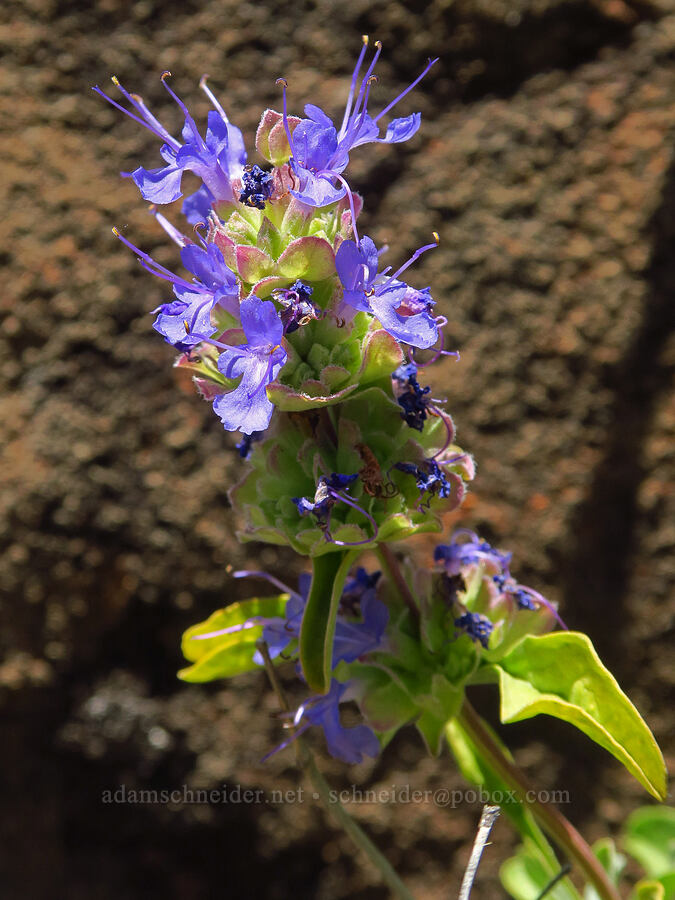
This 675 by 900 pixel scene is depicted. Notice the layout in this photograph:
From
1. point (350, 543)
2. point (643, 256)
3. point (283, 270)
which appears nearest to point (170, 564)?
point (350, 543)

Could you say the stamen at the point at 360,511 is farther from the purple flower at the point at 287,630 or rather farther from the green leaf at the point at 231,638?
the green leaf at the point at 231,638

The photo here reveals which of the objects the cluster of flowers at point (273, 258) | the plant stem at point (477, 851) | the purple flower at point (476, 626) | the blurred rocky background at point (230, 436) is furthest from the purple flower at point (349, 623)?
the blurred rocky background at point (230, 436)

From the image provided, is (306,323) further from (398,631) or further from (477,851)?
(477,851)

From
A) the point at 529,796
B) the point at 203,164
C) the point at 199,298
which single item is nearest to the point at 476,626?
the point at 529,796

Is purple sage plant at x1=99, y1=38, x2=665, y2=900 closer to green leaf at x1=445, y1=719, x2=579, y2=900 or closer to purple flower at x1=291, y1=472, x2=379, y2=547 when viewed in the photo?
purple flower at x1=291, y1=472, x2=379, y2=547

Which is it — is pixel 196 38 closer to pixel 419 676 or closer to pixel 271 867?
pixel 419 676
